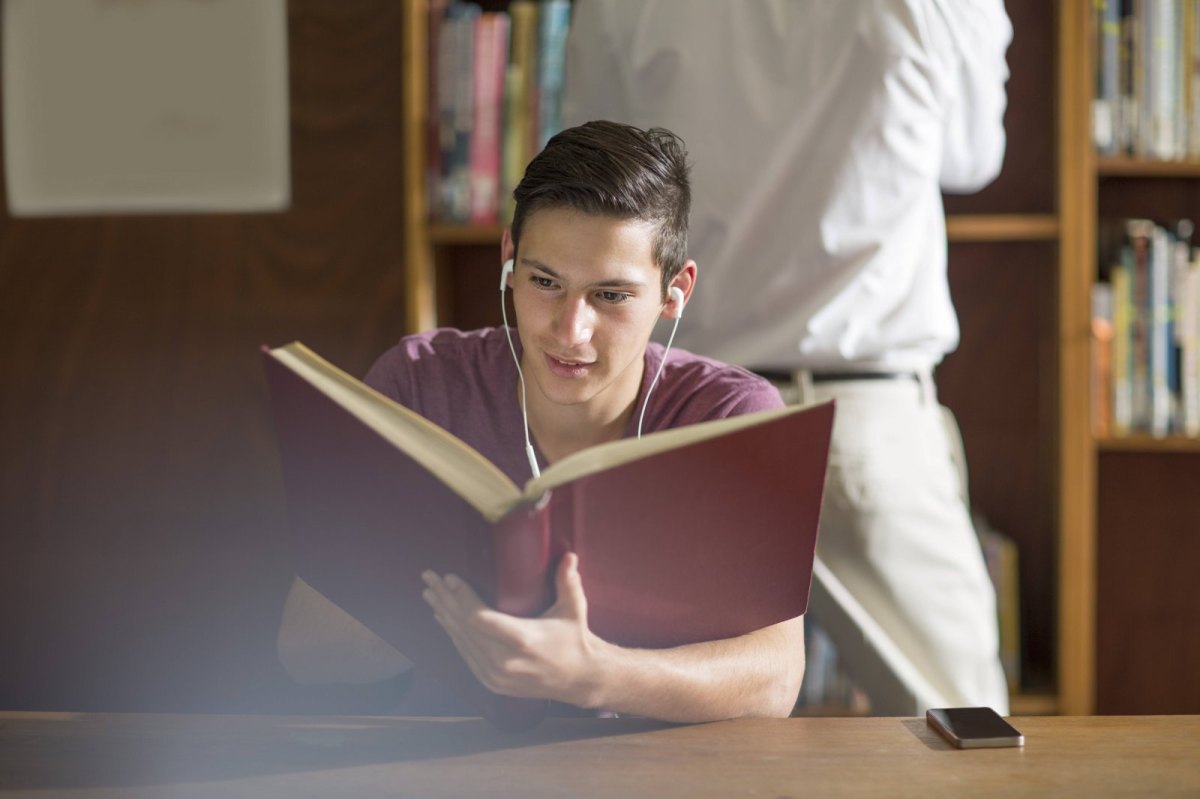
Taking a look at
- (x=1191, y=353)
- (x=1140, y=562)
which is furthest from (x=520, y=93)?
(x=1140, y=562)

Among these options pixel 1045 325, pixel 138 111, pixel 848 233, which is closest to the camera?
pixel 848 233

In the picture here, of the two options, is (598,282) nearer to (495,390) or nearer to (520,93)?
(495,390)

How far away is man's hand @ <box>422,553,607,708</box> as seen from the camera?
824 mm

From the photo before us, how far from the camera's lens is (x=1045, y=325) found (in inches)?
88.7

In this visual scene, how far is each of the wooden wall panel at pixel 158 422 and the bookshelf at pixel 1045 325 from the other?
0.57ft

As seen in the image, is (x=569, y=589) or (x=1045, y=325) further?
(x=1045, y=325)

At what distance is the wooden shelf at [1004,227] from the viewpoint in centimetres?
200

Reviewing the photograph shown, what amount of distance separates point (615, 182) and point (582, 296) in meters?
0.12

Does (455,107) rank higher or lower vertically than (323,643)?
higher

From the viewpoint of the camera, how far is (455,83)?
2018mm

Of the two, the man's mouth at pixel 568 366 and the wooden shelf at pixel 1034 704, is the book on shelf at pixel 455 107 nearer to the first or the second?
the man's mouth at pixel 568 366

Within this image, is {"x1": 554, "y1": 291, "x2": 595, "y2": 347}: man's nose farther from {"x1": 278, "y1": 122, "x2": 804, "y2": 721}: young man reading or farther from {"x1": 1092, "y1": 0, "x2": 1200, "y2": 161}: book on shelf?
{"x1": 1092, "y1": 0, "x2": 1200, "y2": 161}: book on shelf

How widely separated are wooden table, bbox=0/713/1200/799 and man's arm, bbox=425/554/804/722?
23 mm

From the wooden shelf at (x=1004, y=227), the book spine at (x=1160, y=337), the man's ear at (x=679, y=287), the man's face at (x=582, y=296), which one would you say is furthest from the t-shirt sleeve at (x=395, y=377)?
the book spine at (x=1160, y=337)
